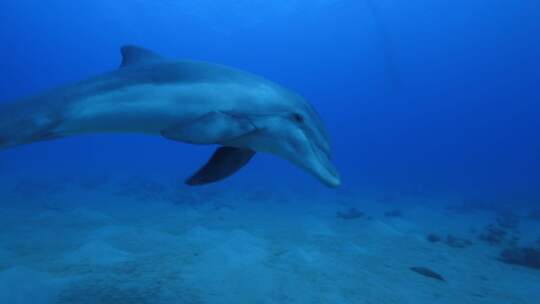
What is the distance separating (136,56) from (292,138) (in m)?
2.11

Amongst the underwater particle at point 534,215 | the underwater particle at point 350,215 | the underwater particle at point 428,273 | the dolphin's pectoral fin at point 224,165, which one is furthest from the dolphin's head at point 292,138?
the underwater particle at point 534,215

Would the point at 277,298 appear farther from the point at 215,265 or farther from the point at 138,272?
the point at 138,272

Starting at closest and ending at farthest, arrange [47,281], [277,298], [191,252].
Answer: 1. [47,281]
2. [277,298]
3. [191,252]

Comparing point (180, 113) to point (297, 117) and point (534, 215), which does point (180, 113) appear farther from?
point (534, 215)

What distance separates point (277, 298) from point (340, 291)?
2.97 ft

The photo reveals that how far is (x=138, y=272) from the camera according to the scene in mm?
3990

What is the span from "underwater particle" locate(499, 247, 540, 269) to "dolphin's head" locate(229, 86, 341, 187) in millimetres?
6811

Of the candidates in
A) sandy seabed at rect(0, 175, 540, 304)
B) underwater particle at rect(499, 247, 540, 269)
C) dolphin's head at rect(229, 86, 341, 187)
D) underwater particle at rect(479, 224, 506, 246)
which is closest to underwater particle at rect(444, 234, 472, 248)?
sandy seabed at rect(0, 175, 540, 304)

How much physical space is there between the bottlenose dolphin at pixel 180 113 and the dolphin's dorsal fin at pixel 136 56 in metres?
0.48

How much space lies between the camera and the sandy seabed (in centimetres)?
361

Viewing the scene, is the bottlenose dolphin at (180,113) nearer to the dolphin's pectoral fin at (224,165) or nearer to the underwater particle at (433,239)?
the dolphin's pectoral fin at (224,165)

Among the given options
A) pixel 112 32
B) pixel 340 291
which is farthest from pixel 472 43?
pixel 340 291

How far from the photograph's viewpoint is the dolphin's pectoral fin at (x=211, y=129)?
2613 millimetres

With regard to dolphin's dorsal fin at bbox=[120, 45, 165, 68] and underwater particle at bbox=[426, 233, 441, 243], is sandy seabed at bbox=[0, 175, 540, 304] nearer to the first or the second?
underwater particle at bbox=[426, 233, 441, 243]
